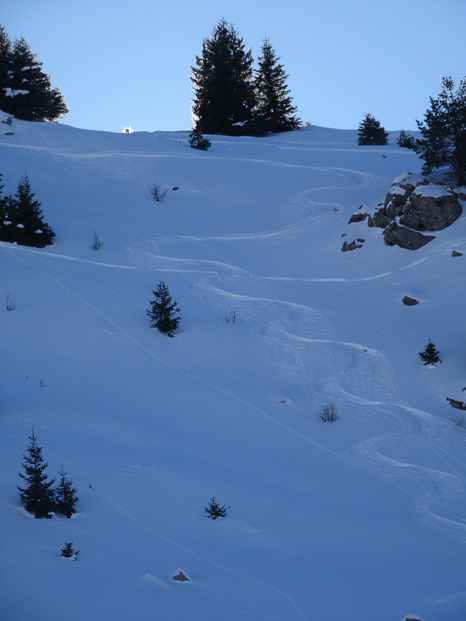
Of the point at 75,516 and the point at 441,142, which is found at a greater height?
the point at 441,142

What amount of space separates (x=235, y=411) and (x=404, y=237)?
7.98 metres

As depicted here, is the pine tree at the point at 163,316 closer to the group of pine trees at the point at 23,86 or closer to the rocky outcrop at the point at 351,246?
the rocky outcrop at the point at 351,246

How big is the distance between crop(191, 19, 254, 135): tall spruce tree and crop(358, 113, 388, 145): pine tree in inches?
257

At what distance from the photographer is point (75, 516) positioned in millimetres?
5688

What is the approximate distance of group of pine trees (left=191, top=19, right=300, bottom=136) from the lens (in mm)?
32031

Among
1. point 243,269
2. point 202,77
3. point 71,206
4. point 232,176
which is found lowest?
point 243,269

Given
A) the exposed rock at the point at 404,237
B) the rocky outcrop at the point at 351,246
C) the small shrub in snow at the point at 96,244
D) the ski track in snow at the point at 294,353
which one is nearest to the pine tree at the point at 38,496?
the ski track in snow at the point at 294,353

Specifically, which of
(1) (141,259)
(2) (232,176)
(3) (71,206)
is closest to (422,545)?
(1) (141,259)

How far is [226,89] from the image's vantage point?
32031 millimetres

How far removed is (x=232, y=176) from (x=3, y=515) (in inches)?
688

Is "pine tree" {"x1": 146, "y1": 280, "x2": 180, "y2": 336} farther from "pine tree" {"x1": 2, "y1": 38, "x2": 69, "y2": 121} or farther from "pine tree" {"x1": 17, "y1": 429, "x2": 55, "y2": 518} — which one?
"pine tree" {"x1": 2, "y1": 38, "x2": 69, "y2": 121}

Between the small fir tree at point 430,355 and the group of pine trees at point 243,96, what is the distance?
2359 cm

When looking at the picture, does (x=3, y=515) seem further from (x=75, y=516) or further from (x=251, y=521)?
(x=251, y=521)

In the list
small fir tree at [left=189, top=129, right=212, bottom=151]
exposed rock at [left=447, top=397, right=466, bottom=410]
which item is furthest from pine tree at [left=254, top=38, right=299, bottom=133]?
exposed rock at [left=447, top=397, right=466, bottom=410]
